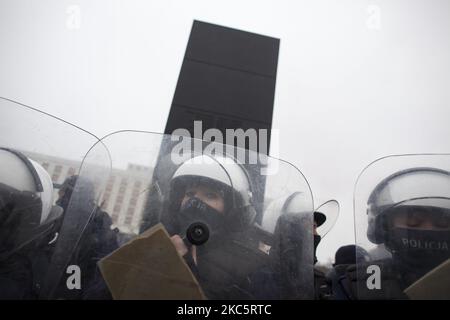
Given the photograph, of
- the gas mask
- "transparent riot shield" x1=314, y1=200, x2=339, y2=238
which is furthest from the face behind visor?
"transparent riot shield" x1=314, y1=200, x2=339, y2=238

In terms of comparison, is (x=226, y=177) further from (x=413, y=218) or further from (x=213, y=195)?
(x=413, y=218)

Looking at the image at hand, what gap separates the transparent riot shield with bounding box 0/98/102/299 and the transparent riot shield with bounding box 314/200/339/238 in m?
1.60

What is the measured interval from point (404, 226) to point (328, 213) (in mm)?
958

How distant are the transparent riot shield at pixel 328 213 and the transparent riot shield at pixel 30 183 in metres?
1.60

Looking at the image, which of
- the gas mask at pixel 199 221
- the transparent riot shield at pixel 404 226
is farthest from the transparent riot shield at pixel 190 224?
the transparent riot shield at pixel 404 226

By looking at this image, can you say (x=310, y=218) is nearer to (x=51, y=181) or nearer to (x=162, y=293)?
(x=162, y=293)

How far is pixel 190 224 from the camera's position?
994 mm

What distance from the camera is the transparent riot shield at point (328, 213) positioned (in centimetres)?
202

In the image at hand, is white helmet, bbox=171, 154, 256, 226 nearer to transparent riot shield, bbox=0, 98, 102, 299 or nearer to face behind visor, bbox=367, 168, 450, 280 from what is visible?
transparent riot shield, bbox=0, 98, 102, 299

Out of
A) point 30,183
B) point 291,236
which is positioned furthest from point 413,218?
point 30,183

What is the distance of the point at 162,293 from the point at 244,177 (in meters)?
0.52

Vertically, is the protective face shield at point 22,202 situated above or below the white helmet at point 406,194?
below

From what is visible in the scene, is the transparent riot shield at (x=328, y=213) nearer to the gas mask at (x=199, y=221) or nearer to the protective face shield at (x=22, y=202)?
the gas mask at (x=199, y=221)

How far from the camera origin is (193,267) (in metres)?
0.93
